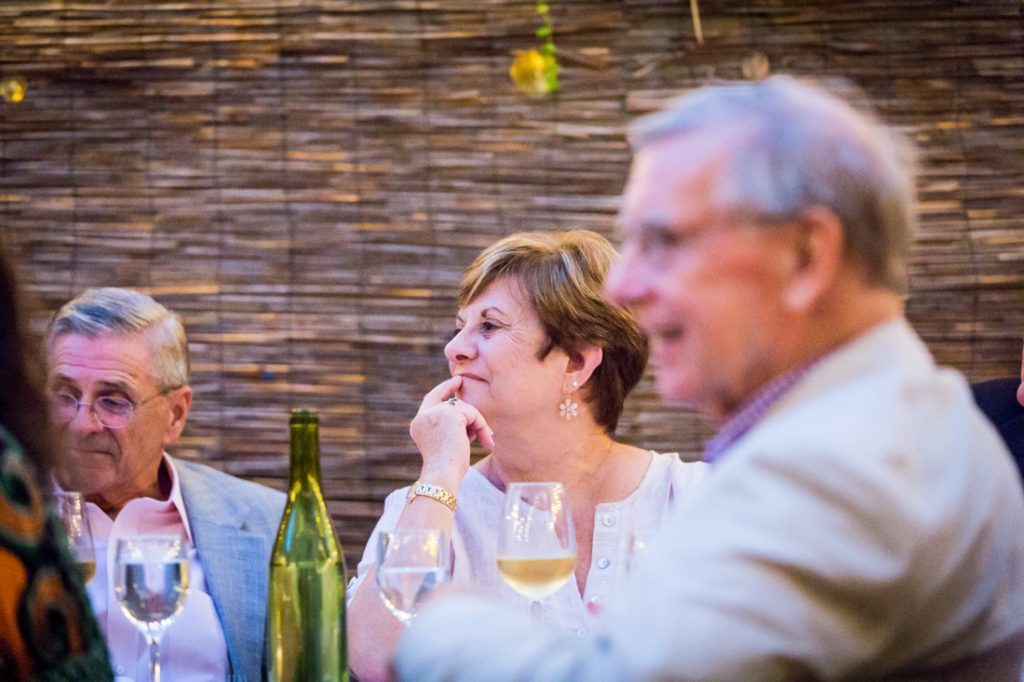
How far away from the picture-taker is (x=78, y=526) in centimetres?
175

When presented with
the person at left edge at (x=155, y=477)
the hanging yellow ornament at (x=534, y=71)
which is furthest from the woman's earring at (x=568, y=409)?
the hanging yellow ornament at (x=534, y=71)

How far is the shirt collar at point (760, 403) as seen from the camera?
38.3 inches

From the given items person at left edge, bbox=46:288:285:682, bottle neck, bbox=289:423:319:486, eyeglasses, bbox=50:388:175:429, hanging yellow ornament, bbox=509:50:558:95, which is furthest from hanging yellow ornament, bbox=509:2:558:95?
bottle neck, bbox=289:423:319:486

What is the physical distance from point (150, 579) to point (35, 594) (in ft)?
1.57

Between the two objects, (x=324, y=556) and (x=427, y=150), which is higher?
(x=427, y=150)

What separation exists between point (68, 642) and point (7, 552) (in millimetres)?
112

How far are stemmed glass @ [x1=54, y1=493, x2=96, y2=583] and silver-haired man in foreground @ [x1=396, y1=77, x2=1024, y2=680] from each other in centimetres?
95

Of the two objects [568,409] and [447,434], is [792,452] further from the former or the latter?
[568,409]

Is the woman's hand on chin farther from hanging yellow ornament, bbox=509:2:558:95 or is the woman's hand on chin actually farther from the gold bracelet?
hanging yellow ornament, bbox=509:2:558:95

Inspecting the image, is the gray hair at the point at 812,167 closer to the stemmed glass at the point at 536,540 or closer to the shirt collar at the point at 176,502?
the stemmed glass at the point at 536,540

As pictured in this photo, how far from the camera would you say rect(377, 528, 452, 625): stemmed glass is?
1.61m

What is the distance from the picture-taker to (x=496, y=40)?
130 inches

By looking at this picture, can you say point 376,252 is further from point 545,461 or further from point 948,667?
point 948,667

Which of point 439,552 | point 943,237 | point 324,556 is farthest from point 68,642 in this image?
point 943,237
